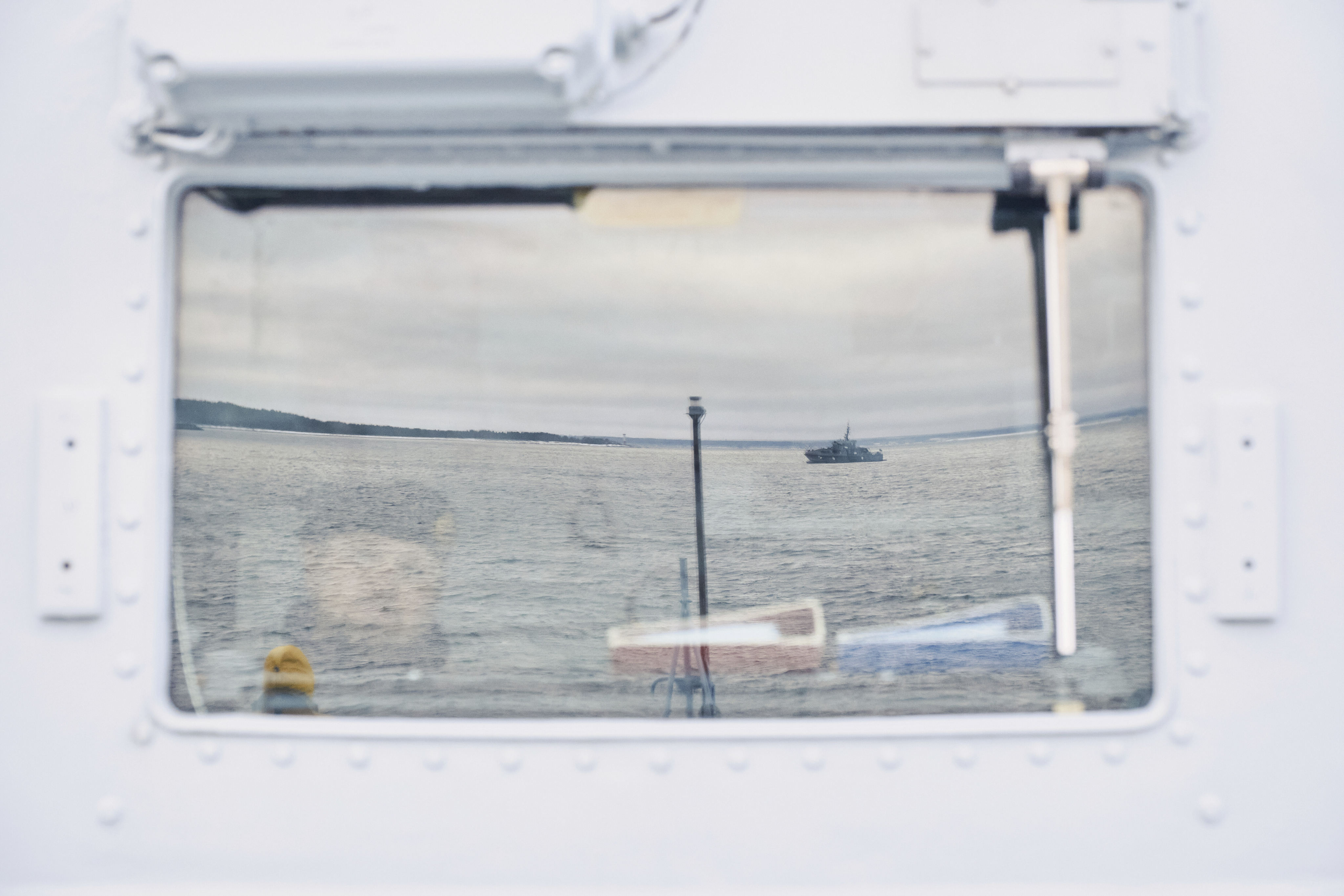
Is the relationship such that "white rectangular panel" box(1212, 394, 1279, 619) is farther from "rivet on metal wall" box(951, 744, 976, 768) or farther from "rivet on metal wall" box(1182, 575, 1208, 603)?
"rivet on metal wall" box(951, 744, 976, 768)

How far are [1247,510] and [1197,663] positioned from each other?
0.60ft

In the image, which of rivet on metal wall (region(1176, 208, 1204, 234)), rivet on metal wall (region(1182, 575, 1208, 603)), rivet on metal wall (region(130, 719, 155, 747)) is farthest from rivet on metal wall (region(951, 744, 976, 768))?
rivet on metal wall (region(130, 719, 155, 747))

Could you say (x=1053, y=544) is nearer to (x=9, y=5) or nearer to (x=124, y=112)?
(x=124, y=112)

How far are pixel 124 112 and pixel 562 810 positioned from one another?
926 mm

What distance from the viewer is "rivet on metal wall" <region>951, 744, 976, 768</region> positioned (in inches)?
38.4

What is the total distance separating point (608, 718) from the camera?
1055 millimetres

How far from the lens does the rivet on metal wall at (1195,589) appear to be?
97 centimetres

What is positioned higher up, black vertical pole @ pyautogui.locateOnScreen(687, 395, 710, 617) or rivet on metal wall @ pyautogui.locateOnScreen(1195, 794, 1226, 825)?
black vertical pole @ pyautogui.locateOnScreen(687, 395, 710, 617)

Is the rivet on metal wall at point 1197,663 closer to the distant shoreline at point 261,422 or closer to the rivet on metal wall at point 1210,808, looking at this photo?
the rivet on metal wall at point 1210,808

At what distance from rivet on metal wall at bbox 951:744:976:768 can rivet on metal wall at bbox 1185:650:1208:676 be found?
0.26 meters

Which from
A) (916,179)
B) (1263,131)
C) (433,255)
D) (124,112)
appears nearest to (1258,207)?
(1263,131)

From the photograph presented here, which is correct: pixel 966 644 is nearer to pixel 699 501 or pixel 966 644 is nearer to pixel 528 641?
pixel 699 501

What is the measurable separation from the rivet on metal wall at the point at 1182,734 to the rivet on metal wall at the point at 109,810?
120 centimetres

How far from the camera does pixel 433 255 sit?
122cm
